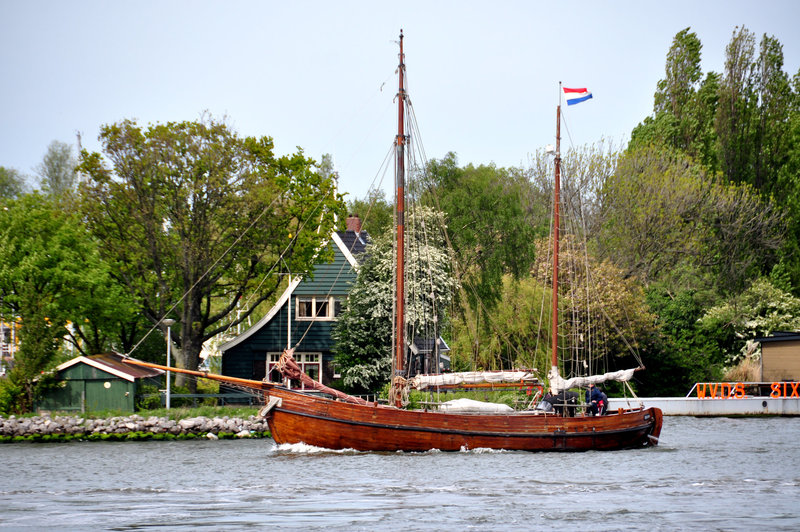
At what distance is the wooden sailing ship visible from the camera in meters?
34.5

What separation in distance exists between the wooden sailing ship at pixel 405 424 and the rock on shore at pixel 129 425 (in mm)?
5452

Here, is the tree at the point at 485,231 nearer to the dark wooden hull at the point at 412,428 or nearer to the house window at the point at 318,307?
the house window at the point at 318,307

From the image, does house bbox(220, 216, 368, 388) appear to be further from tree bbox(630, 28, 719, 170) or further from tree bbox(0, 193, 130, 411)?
tree bbox(630, 28, 719, 170)

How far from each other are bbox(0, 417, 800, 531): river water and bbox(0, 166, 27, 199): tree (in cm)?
5487

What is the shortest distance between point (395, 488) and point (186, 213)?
84.1 ft

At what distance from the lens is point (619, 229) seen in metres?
65.2

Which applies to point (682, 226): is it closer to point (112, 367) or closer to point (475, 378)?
point (475, 378)

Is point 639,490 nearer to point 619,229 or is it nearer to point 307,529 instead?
point 307,529

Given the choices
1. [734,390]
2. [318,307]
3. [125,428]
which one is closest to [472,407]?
[125,428]

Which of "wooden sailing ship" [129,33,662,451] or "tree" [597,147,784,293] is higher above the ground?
"tree" [597,147,784,293]

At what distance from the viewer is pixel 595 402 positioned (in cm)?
3703

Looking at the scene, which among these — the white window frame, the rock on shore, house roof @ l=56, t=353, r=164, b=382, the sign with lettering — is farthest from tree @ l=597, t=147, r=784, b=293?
house roof @ l=56, t=353, r=164, b=382

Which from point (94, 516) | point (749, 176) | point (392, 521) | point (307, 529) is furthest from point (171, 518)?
point (749, 176)

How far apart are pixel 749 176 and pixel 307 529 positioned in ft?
202
